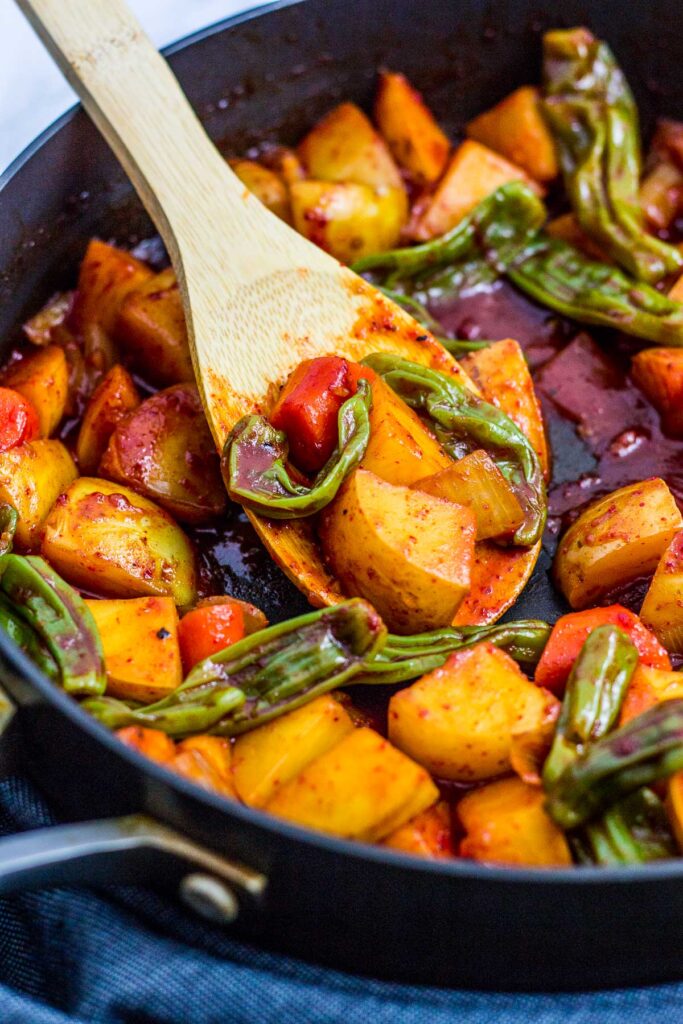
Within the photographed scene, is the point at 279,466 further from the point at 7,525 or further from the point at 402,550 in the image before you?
the point at 7,525

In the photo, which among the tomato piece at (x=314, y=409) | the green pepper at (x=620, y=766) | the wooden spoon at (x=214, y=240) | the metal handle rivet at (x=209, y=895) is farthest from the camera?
the wooden spoon at (x=214, y=240)

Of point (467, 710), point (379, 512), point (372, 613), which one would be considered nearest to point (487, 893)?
point (467, 710)

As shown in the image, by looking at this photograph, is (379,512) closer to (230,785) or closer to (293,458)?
(293,458)

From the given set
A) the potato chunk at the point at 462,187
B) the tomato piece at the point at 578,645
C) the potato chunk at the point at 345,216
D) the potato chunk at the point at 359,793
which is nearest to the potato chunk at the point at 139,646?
the potato chunk at the point at 359,793

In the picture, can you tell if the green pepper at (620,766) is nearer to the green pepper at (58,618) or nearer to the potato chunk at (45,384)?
the green pepper at (58,618)

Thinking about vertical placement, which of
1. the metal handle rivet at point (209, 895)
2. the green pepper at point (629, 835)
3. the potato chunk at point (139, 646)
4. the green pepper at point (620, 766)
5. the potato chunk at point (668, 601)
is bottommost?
the potato chunk at point (668, 601)

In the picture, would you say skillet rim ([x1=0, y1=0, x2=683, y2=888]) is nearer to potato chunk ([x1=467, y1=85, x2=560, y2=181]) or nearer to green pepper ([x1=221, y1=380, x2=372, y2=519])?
green pepper ([x1=221, y1=380, x2=372, y2=519])
